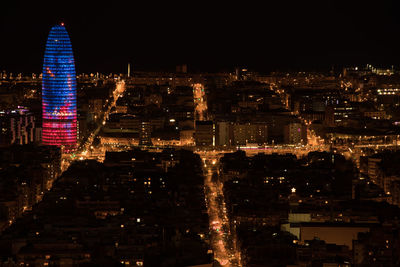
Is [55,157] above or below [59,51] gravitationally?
below

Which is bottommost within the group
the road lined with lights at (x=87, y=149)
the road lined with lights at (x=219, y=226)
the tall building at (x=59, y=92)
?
the road lined with lights at (x=219, y=226)

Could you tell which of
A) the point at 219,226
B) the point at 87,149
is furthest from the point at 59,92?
the point at 219,226

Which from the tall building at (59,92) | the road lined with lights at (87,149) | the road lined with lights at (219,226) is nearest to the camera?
the road lined with lights at (219,226)

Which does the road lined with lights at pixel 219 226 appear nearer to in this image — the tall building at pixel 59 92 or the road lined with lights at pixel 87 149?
the road lined with lights at pixel 87 149

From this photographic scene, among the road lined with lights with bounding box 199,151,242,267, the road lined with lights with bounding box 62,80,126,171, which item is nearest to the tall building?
the road lined with lights with bounding box 62,80,126,171

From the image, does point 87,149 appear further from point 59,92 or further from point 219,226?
point 219,226

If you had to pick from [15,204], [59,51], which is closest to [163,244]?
[15,204]

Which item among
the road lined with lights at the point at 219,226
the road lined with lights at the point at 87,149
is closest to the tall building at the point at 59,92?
the road lined with lights at the point at 87,149

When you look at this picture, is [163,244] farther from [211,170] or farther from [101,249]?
[211,170]

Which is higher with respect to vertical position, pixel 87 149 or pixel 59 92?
pixel 59 92
